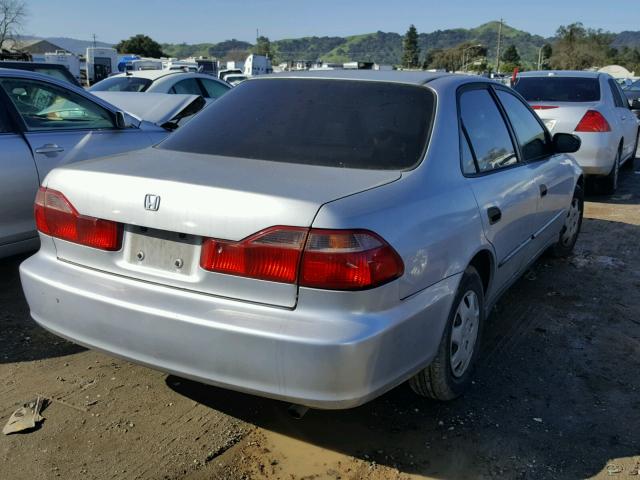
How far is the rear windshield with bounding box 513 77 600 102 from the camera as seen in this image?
8477 mm

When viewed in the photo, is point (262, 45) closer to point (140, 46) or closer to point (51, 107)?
point (140, 46)

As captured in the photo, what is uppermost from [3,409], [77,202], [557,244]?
[77,202]

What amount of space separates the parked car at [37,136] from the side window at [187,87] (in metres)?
4.89

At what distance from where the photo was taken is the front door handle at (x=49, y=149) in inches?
184

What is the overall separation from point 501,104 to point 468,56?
95.8m

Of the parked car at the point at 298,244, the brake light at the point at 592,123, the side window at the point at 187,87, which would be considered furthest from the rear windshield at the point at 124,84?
the parked car at the point at 298,244

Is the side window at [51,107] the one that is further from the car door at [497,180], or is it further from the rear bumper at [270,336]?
the car door at [497,180]

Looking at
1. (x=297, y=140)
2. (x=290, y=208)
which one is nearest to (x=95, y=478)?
(x=290, y=208)

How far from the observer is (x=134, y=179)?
2.63m

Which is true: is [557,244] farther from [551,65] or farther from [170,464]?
[551,65]

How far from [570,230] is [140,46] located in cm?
8250

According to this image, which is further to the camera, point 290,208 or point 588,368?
point 588,368

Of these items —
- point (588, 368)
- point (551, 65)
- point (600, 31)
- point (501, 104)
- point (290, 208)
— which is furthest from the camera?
point (600, 31)

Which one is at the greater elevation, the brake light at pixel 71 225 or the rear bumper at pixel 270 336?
the brake light at pixel 71 225
